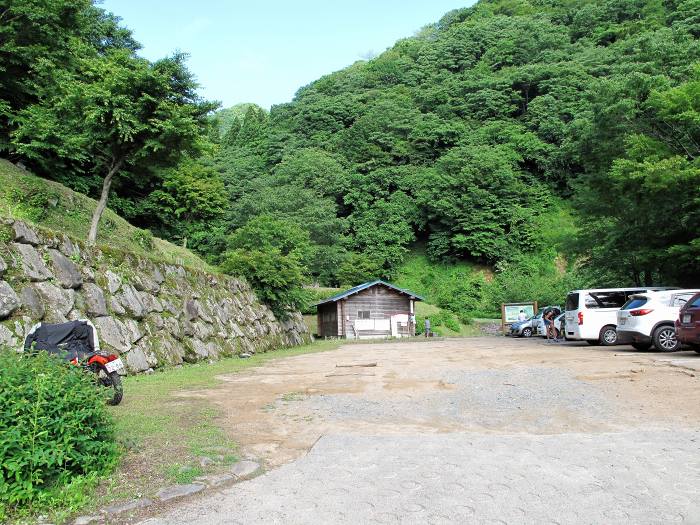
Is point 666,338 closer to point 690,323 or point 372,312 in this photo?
point 690,323

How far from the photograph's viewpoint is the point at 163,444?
4.91 m

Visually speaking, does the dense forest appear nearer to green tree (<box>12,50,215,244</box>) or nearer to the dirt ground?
green tree (<box>12,50,215,244</box>)

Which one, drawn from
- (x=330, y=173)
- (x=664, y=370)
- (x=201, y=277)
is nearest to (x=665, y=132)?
(x=664, y=370)

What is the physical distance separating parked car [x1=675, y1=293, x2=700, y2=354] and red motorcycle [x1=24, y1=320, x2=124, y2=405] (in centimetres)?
1163

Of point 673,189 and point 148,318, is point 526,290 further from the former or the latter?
point 148,318

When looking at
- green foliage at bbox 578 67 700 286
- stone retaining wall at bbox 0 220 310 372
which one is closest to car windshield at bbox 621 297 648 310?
green foliage at bbox 578 67 700 286

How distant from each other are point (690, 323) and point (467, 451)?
9495mm

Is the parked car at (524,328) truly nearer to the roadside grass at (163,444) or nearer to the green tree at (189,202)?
the roadside grass at (163,444)

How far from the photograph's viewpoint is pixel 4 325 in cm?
899

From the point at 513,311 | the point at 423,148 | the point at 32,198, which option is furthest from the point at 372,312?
the point at 423,148

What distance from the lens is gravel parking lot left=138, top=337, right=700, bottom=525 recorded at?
11.1 feet

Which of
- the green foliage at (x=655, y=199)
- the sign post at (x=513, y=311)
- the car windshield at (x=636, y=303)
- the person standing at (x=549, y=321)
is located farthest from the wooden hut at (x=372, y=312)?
the car windshield at (x=636, y=303)

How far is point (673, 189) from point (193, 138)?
49.3ft

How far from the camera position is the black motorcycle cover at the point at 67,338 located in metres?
→ 6.75
